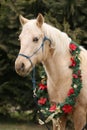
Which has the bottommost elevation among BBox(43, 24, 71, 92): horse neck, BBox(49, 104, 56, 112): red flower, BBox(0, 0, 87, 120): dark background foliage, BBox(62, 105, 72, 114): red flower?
BBox(0, 0, 87, 120): dark background foliage

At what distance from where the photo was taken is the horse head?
5992 mm

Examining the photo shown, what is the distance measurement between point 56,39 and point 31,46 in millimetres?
483

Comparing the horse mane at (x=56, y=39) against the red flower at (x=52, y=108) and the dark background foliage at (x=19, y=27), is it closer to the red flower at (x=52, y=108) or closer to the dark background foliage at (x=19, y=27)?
the red flower at (x=52, y=108)

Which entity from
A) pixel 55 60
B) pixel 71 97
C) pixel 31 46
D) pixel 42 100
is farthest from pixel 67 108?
pixel 31 46

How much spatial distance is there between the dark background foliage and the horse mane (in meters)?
4.77

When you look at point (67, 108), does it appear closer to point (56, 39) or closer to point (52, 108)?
point (52, 108)

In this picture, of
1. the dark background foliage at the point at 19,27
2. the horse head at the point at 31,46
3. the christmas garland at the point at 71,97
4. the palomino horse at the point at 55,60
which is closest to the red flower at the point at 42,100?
the christmas garland at the point at 71,97

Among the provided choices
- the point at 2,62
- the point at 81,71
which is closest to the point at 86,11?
the point at 2,62

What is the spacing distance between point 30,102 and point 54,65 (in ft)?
18.1

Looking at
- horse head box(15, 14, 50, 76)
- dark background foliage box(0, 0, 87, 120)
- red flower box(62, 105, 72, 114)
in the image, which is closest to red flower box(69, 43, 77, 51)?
horse head box(15, 14, 50, 76)

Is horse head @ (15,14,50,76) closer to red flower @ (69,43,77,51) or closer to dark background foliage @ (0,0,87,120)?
red flower @ (69,43,77,51)

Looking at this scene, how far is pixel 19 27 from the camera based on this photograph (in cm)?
1168

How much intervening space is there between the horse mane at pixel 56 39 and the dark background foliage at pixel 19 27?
4767 millimetres

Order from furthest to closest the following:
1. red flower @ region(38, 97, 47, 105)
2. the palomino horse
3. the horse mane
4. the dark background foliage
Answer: the dark background foliage → red flower @ region(38, 97, 47, 105) → the horse mane → the palomino horse
